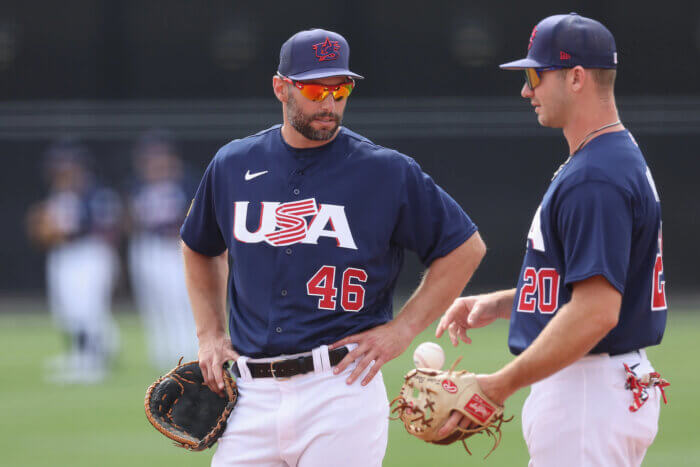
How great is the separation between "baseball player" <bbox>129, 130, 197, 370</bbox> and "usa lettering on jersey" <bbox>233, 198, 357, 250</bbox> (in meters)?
6.87

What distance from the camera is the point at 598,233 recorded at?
2760mm

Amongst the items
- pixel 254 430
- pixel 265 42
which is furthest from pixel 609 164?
pixel 265 42

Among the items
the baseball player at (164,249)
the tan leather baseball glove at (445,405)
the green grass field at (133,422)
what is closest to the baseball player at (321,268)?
the tan leather baseball glove at (445,405)

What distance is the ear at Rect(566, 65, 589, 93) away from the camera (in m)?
3.01

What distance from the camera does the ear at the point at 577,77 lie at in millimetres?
3006

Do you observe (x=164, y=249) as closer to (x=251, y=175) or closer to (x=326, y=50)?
(x=251, y=175)

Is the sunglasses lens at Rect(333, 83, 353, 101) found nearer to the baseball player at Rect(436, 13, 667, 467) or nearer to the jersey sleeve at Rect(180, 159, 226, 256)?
the jersey sleeve at Rect(180, 159, 226, 256)

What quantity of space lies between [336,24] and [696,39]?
600 centimetres

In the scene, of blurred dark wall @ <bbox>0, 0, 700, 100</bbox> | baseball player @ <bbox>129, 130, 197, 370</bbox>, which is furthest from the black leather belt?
blurred dark wall @ <bbox>0, 0, 700, 100</bbox>

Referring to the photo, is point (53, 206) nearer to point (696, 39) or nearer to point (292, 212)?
point (292, 212)

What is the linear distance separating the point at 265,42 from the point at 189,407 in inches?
550

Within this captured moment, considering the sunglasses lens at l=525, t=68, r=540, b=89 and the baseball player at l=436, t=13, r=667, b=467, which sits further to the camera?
the sunglasses lens at l=525, t=68, r=540, b=89

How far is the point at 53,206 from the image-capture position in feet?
34.9

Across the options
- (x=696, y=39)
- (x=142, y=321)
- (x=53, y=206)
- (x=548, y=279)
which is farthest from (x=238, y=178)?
(x=696, y=39)
